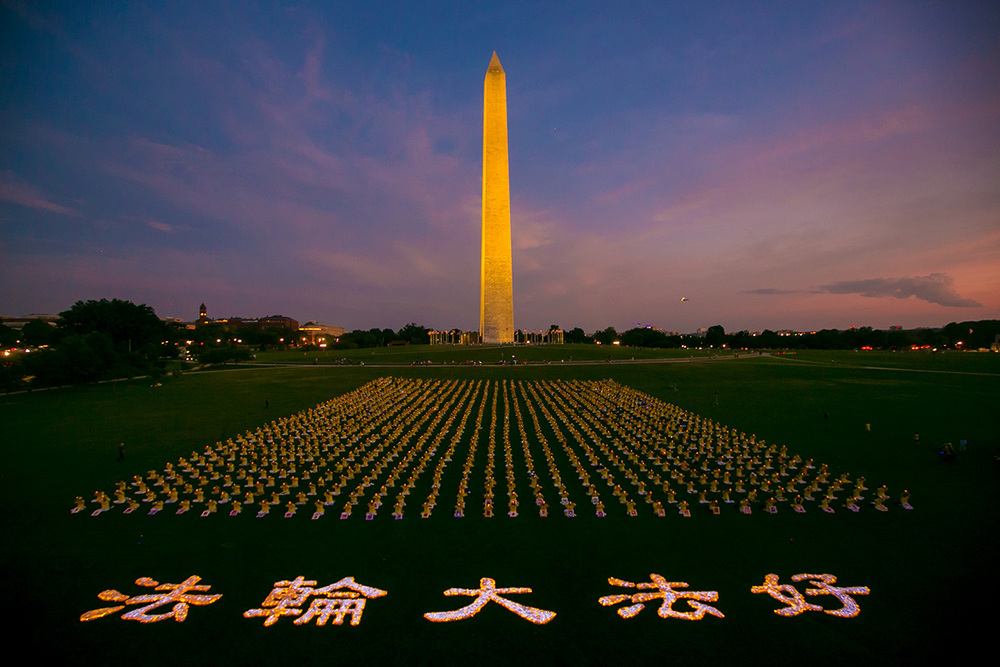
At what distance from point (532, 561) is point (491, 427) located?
14260 mm

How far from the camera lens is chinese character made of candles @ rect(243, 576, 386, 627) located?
8.59 m

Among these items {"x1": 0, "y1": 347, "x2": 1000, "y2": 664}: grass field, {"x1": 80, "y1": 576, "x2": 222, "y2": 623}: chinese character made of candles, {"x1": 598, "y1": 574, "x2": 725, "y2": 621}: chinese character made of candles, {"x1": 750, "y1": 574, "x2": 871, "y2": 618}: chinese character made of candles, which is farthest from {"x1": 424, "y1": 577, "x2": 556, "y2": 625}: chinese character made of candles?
{"x1": 80, "y1": 576, "x2": 222, "y2": 623}: chinese character made of candles

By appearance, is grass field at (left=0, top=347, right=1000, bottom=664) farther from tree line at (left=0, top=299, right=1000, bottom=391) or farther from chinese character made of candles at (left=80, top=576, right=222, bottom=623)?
tree line at (left=0, top=299, right=1000, bottom=391)

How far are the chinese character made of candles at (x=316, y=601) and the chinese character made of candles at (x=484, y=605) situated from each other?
1.49 m

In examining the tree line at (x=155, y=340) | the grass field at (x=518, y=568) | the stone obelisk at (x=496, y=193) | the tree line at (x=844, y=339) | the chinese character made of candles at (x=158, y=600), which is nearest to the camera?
the grass field at (x=518, y=568)

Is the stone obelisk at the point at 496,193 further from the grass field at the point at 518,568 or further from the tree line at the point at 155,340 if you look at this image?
the grass field at the point at 518,568

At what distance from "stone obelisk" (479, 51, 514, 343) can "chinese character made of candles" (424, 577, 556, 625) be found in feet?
239

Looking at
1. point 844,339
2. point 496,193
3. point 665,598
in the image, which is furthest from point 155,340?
point 844,339

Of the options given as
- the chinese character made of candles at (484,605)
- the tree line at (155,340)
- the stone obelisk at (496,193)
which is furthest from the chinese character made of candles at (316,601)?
the stone obelisk at (496,193)

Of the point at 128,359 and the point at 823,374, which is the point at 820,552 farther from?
the point at 128,359

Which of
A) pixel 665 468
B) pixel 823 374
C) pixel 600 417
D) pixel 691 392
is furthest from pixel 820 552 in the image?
pixel 823 374

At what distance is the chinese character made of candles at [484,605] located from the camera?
8602 mm

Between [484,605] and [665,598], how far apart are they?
3.70 metres

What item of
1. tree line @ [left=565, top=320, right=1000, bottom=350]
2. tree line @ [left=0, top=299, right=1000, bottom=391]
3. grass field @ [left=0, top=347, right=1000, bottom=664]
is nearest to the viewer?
grass field @ [left=0, top=347, right=1000, bottom=664]
